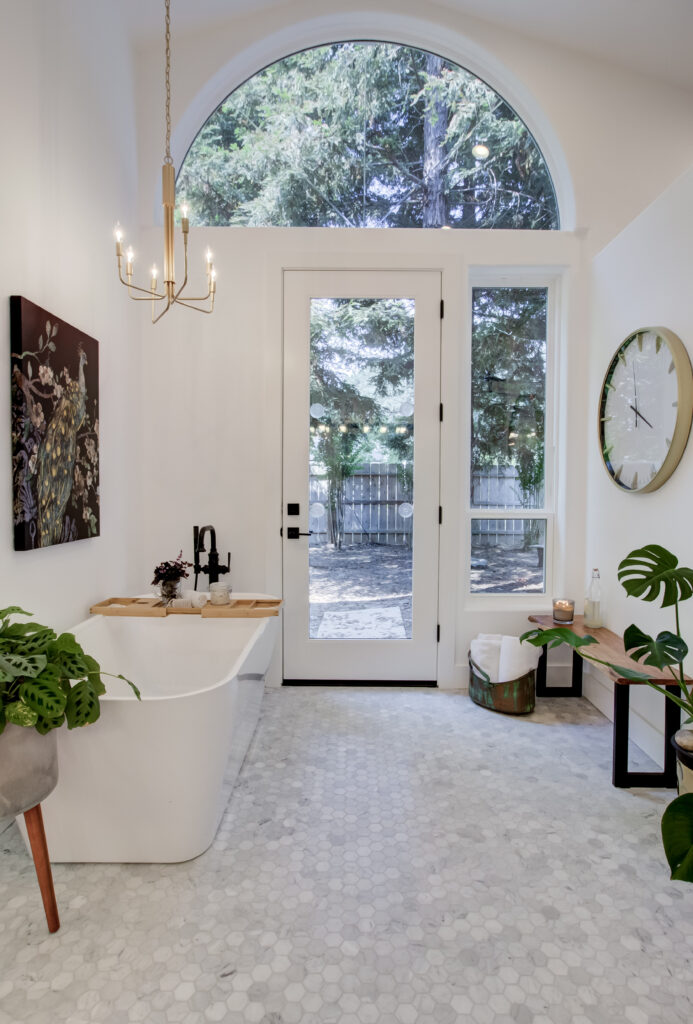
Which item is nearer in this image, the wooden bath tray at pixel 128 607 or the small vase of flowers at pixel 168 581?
the wooden bath tray at pixel 128 607

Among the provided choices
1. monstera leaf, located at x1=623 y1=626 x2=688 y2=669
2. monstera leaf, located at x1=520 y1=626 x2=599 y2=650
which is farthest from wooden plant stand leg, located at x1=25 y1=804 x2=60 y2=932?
monstera leaf, located at x1=623 y1=626 x2=688 y2=669

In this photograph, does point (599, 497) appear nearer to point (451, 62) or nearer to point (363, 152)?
point (363, 152)

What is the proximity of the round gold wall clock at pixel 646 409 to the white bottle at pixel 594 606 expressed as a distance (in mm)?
505

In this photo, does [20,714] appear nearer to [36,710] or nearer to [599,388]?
[36,710]

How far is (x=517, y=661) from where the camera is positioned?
9.00 feet

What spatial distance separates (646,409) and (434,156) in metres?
1.85

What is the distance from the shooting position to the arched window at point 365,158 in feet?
10.0

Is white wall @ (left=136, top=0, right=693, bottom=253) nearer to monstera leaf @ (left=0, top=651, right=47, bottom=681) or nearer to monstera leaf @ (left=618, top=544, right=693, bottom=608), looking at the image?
monstera leaf @ (left=618, top=544, right=693, bottom=608)

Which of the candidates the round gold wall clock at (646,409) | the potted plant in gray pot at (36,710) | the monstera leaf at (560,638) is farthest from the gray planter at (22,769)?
the round gold wall clock at (646,409)

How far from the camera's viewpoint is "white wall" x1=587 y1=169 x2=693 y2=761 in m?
2.17

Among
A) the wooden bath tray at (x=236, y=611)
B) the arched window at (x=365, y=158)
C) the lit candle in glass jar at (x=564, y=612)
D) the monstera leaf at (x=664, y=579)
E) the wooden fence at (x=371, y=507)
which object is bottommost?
the lit candle in glass jar at (x=564, y=612)

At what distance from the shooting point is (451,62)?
3027 millimetres

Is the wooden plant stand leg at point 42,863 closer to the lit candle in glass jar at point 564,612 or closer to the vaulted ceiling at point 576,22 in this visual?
the lit candle in glass jar at point 564,612

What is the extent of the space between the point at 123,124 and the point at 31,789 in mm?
2924
